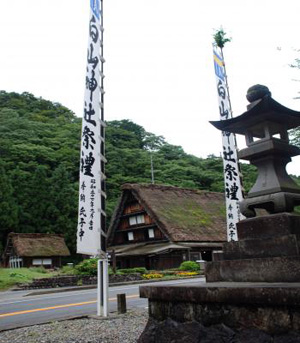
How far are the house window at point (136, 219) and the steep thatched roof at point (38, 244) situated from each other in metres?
6.49

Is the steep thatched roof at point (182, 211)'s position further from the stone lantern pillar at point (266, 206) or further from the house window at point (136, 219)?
the stone lantern pillar at point (266, 206)

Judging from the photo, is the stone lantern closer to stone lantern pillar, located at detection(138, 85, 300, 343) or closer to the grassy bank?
stone lantern pillar, located at detection(138, 85, 300, 343)

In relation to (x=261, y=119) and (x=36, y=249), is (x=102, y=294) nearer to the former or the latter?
(x=261, y=119)

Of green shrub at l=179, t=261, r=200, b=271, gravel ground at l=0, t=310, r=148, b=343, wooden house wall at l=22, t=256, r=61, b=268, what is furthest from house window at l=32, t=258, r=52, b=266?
gravel ground at l=0, t=310, r=148, b=343

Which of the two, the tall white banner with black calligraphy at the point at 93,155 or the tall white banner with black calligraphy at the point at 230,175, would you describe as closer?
the tall white banner with black calligraphy at the point at 93,155

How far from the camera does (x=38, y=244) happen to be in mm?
29344

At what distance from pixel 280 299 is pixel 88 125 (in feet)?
19.5

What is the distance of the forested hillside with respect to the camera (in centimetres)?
3269

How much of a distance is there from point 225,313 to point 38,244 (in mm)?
28131

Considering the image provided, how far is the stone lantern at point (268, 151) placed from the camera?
4.39m

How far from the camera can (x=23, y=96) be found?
62.9m

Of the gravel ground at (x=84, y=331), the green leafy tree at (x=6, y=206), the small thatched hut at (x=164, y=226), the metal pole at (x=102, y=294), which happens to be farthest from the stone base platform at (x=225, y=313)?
the green leafy tree at (x=6, y=206)

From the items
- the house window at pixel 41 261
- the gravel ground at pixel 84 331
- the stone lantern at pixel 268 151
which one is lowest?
the gravel ground at pixel 84 331

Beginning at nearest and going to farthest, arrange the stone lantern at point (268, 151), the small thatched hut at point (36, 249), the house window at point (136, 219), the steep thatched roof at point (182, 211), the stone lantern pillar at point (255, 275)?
the stone lantern pillar at point (255, 275), the stone lantern at point (268, 151), the steep thatched roof at point (182, 211), the house window at point (136, 219), the small thatched hut at point (36, 249)
